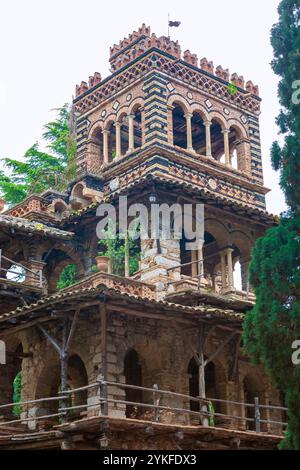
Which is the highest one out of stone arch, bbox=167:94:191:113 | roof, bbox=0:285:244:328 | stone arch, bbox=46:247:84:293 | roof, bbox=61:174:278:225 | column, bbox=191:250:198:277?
stone arch, bbox=167:94:191:113

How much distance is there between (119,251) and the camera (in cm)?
2858

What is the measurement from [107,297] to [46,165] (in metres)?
21.8

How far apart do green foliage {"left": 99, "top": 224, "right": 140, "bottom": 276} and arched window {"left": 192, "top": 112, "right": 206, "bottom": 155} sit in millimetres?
7295

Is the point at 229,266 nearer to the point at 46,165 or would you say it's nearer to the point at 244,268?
the point at 244,268

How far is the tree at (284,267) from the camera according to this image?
17.5 m

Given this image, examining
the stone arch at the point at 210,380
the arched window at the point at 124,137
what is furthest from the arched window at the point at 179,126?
the stone arch at the point at 210,380

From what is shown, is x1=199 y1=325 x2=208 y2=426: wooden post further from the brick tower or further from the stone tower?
the stone tower

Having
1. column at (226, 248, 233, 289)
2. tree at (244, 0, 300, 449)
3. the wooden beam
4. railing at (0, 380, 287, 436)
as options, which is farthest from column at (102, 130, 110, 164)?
tree at (244, 0, 300, 449)

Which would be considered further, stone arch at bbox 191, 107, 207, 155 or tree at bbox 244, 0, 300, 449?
stone arch at bbox 191, 107, 207, 155

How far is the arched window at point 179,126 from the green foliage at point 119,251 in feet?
20.5

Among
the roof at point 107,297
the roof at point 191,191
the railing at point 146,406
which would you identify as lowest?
the railing at point 146,406

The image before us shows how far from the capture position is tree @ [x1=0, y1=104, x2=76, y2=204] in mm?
40719

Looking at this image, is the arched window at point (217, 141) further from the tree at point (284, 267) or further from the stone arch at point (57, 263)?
the tree at point (284, 267)

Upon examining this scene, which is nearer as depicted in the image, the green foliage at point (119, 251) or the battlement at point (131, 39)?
the green foliage at point (119, 251)
